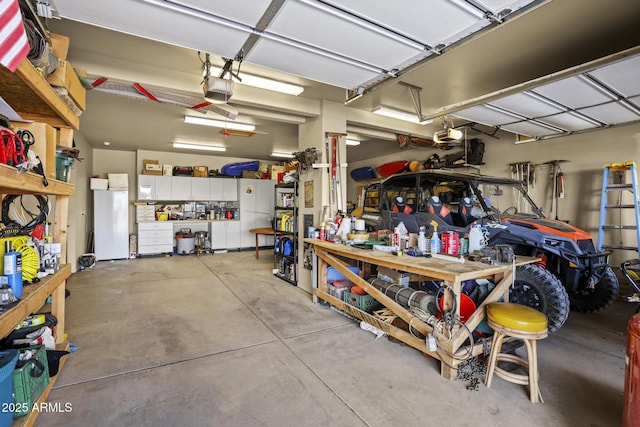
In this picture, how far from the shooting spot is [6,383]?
5.05 feet

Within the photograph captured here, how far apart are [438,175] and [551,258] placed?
5.40 feet

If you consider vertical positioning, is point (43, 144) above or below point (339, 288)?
above

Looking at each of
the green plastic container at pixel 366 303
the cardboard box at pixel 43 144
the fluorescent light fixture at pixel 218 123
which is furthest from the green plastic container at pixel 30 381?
the fluorescent light fixture at pixel 218 123

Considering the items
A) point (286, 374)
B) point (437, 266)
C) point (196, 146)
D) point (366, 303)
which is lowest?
point (286, 374)

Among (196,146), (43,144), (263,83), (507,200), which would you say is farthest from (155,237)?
(507,200)

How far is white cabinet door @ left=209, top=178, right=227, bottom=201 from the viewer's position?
29.1ft

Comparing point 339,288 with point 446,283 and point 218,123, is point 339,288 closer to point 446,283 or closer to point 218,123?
point 446,283

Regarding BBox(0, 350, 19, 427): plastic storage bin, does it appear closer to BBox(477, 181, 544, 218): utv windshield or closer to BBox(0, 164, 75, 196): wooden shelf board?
BBox(0, 164, 75, 196): wooden shelf board

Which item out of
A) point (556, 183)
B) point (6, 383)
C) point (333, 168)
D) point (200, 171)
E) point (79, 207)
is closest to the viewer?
point (6, 383)

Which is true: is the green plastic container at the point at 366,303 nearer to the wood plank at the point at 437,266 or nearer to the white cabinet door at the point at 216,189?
the wood plank at the point at 437,266

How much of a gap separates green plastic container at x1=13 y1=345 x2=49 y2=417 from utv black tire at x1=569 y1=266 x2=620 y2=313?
533 cm

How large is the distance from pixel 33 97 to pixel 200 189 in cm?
687

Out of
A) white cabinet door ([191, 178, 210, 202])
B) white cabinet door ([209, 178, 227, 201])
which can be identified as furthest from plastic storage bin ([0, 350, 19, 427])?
white cabinet door ([209, 178, 227, 201])

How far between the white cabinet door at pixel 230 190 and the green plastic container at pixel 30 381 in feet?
23.8
